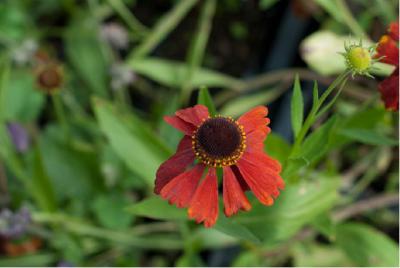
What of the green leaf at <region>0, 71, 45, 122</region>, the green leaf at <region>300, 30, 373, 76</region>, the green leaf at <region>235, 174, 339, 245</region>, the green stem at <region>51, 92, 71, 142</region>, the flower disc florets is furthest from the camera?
the green leaf at <region>0, 71, 45, 122</region>

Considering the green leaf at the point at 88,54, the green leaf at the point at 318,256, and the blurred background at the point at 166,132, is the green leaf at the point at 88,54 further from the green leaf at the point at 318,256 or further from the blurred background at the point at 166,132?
the green leaf at the point at 318,256

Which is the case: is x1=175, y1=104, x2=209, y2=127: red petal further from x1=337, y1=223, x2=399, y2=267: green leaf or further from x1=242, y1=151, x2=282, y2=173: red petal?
x1=337, y1=223, x2=399, y2=267: green leaf

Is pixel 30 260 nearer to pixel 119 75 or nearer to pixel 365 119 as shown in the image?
pixel 119 75

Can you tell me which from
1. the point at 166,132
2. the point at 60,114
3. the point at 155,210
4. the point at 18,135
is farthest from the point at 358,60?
the point at 18,135

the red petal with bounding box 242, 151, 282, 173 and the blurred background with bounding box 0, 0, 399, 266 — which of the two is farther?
the blurred background with bounding box 0, 0, 399, 266

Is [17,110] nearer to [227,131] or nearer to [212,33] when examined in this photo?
[212,33]

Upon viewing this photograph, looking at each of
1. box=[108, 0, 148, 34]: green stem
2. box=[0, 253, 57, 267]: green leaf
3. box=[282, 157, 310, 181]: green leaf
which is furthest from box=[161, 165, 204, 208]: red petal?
box=[0, 253, 57, 267]: green leaf

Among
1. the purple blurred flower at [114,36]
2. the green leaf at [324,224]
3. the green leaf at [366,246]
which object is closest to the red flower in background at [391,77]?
the green leaf at [324,224]
